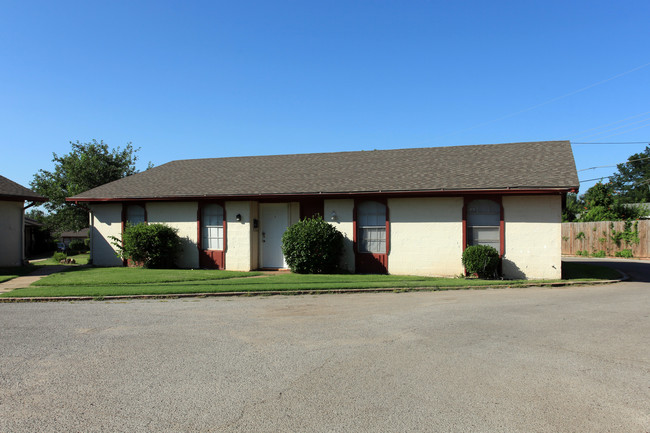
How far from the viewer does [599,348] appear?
6.16 metres

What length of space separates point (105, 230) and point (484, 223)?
15.0 meters

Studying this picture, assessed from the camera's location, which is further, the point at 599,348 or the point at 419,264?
the point at 419,264

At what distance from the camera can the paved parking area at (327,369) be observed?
13.1ft

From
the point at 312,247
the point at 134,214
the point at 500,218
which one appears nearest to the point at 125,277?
the point at 134,214

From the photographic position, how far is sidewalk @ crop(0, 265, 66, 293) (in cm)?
1264

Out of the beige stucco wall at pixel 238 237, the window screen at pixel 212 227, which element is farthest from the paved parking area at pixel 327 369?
the window screen at pixel 212 227

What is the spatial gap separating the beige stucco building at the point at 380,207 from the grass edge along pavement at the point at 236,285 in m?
1.60

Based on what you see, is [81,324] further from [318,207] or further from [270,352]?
[318,207]

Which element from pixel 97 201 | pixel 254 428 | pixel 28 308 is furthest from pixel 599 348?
pixel 97 201

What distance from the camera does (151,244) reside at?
56.6ft

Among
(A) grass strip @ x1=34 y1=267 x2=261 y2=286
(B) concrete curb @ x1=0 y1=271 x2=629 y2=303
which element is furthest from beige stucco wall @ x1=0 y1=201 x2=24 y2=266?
(B) concrete curb @ x1=0 y1=271 x2=629 y2=303

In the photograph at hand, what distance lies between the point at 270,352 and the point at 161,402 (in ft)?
6.16

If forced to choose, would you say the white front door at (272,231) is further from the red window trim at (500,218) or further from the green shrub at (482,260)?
the green shrub at (482,260)

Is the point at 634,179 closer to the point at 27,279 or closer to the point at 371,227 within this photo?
the point at 371,227
